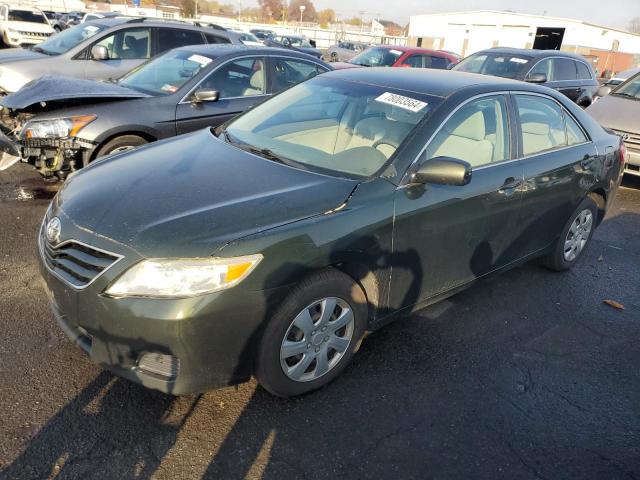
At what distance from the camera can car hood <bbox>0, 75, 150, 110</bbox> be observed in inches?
196

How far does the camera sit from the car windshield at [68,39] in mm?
8359

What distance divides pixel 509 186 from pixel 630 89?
6.07m

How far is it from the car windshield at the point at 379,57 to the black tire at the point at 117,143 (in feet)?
27.4

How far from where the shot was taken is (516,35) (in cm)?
4381

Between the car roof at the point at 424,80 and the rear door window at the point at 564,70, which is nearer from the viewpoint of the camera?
the car roof at the point at 424,80

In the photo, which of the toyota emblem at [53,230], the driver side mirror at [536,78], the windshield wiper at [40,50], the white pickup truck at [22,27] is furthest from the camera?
the white pickup truck at [22,27]

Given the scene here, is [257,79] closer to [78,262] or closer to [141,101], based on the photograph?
[141,101]

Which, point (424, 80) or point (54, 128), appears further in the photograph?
point (54, 128)

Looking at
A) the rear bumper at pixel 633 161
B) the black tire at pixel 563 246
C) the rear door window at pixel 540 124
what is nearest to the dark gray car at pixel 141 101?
the rear door window at pixel 540 124

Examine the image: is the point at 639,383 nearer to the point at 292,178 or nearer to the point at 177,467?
the point at 292,178

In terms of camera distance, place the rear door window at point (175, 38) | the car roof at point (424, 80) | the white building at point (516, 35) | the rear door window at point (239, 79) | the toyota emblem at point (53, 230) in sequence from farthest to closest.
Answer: the white building at point (516, 35), the rear door window at point (175, 38), the rear door window at point (239, 79), the car roof at point (424, 80), the toyota emblem at point (53, 230)

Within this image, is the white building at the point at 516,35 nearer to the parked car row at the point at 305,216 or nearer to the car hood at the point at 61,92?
the car hood at the point at 61,92

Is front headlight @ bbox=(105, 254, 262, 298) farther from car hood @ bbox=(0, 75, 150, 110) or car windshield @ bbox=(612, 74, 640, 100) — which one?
car windshield @ bbox=(612, 74, 640, 100)

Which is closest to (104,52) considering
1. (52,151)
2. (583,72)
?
(52,151)
